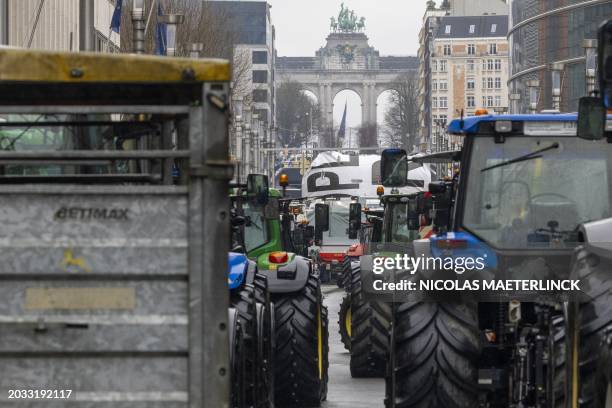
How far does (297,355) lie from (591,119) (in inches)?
255

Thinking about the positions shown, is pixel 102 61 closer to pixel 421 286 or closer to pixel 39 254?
pixel 39 254

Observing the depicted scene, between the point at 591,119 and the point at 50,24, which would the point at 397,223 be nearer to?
the point at 591,119

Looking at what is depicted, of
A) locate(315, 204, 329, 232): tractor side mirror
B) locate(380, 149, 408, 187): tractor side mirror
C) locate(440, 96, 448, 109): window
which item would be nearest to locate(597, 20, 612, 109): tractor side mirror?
locate(380, 149, 408, 187): tractor side mirror

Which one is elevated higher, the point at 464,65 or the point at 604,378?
the point at 464,65

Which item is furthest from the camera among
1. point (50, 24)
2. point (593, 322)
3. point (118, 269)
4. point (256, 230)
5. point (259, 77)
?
point (259, 77)

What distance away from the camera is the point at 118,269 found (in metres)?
5.46

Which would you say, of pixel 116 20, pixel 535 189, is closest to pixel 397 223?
pixel 535 189

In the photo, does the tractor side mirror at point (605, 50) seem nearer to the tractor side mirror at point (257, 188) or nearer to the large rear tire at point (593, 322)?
the large rear tire at point (593, 322)

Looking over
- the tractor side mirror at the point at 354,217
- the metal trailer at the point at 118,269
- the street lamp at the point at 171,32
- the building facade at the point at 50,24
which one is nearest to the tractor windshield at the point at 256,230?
the tractor side mirror at the point at 354,217

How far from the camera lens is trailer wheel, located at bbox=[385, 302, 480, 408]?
8.66 metres

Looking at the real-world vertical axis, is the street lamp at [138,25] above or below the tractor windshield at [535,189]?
above

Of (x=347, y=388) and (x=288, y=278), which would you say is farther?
(x=347, y=388)

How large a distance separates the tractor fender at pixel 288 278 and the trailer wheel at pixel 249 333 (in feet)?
11.0

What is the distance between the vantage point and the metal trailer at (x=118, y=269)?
5461 mm
